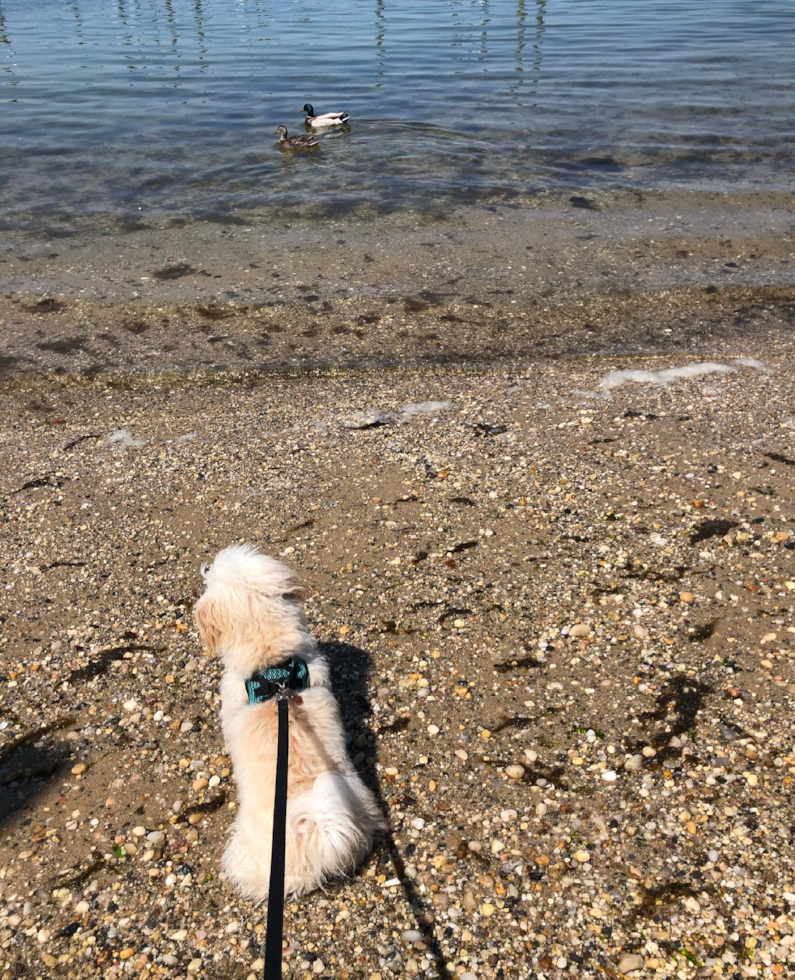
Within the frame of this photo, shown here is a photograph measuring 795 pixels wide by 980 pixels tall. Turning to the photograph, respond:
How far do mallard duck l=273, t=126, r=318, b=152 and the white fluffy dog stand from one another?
14751 millimetres

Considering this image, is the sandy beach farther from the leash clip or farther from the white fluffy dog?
the leash clip

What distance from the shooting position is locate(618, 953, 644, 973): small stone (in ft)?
10.1

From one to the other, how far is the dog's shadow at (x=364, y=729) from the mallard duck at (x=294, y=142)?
1468 cm

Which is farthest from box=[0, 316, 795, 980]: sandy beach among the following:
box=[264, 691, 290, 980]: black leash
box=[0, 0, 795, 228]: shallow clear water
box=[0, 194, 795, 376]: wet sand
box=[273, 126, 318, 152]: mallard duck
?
box=[273, 126, 318, 152]: mallard duck

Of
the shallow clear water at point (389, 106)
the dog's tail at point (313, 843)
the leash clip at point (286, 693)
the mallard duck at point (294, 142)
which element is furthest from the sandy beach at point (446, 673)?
the mallard duck at point (294, 142)

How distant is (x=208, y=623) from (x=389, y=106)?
63.1 feet

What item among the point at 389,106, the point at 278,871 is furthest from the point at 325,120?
the point at 278,871

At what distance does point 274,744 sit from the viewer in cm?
352

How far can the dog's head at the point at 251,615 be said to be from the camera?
3.79 metres

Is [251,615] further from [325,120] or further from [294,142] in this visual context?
[325,120]

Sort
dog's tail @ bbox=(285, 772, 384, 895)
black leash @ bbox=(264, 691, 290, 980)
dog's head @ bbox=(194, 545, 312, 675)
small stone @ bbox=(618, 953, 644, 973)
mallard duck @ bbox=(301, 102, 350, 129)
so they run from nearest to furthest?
black leash @ bbox=(264, 691, 290, 980)
small stone @ bbox=(618, 953, 644, 973)
dog's tail @ bbox=(285, 772, 384, 895)
dog's head @ bbox=(194, 545, 312, 675)
mallard duck @ bbox=(301, 102, 350, 129)

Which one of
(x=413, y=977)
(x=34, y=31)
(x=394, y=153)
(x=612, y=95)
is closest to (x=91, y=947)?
(x=413, y=977)

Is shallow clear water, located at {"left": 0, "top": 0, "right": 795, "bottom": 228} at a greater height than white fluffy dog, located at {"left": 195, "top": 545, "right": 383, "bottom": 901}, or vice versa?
shallow clear water, located at {"left": 0, "top": 0, "right": 795, "bottom": 228}

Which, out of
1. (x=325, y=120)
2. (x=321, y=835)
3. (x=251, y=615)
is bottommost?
(x=321, y=835)
